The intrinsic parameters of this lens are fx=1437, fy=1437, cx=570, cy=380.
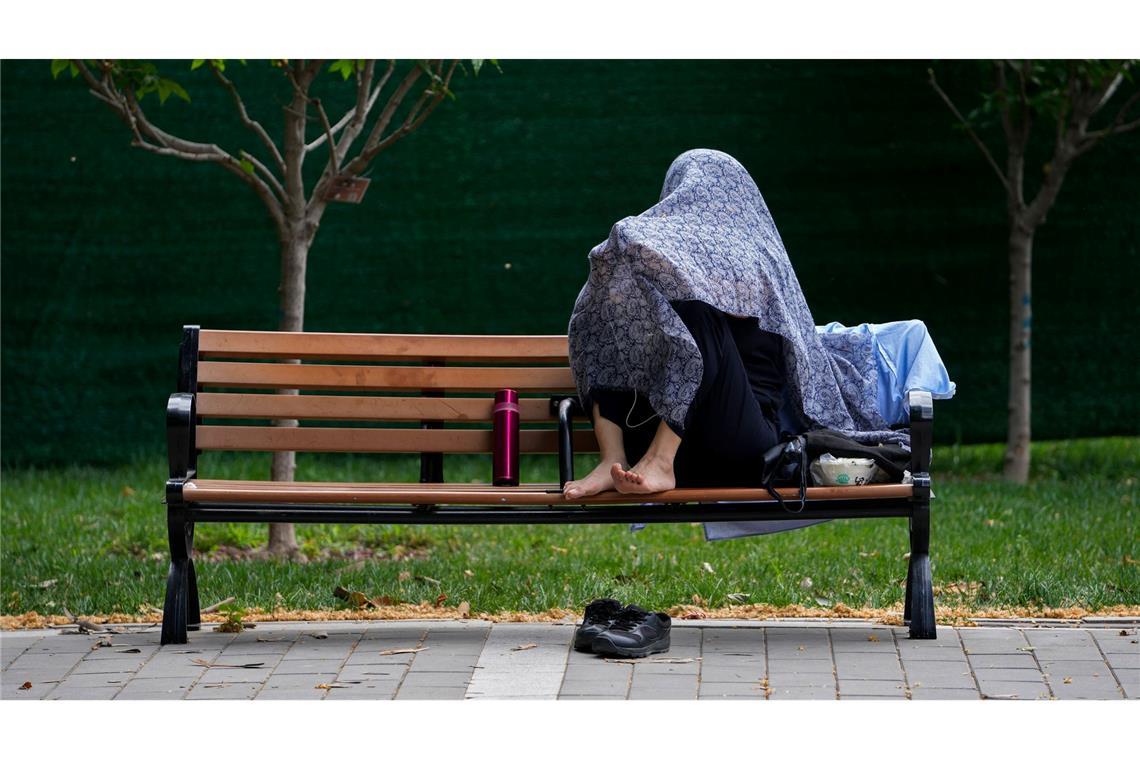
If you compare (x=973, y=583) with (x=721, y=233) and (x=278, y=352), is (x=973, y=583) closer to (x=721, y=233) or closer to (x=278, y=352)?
(x=721, y=233)

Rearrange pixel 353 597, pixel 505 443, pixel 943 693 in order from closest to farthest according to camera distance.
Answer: pixel 943 693, pixel 505 443, pixel 353 597

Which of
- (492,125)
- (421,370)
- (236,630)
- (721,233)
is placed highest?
(492,125)

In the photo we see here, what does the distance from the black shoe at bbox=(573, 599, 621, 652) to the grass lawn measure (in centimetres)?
56

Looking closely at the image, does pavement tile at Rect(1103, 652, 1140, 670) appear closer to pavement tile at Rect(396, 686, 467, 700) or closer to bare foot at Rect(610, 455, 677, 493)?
bare foot at Rect(610, 455, 677, 493)

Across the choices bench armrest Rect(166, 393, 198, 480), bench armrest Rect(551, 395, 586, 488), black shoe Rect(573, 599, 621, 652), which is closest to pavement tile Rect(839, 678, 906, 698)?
black shoe Rect(573, 599, 621, 652)

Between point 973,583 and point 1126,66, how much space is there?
3.27 meters

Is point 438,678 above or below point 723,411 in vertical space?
below

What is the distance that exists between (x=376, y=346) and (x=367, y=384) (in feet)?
0.43

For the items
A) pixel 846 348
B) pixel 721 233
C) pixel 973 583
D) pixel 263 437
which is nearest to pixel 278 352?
pixel 263 437

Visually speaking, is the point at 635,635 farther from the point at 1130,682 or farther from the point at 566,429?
the point at 1130,682

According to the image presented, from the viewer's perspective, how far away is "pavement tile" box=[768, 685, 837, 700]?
3.21 metres

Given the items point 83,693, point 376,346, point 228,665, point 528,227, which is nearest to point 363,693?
point 228,665

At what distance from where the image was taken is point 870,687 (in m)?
3.29

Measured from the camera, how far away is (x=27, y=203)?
7.53 metres
